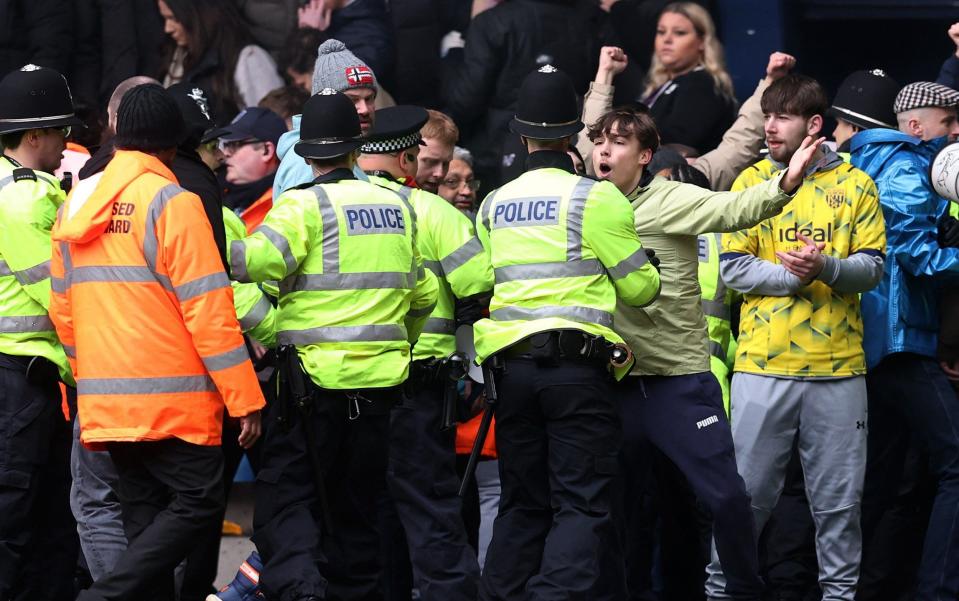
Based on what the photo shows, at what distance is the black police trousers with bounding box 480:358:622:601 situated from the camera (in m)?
6.02

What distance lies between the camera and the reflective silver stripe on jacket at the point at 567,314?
6.07m

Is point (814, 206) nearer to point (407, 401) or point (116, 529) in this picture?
point (407, 401)

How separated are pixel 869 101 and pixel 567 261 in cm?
182

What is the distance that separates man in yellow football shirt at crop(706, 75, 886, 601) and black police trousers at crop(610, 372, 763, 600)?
277mm

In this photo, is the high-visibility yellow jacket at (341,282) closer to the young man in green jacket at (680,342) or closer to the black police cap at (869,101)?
the young man in green jacket at (680,342)

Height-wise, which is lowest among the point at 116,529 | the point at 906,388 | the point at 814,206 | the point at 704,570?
the point at 704,570

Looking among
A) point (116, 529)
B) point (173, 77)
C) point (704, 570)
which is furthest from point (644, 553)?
point (173, 77)

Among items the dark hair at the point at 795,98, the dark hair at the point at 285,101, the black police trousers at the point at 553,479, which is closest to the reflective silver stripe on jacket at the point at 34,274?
the black police trousers at the point at 553,479

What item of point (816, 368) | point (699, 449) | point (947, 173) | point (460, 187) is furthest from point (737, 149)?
point (699, 449)

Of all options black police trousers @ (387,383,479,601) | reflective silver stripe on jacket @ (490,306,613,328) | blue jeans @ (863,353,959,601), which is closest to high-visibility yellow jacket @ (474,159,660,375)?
reflective silver stripe on jacket @ (490,306,613,328)

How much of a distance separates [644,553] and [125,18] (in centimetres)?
449

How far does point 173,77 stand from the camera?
946 centimetres

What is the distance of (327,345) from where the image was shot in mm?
6035

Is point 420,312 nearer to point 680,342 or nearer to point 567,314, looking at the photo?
point 567,314
